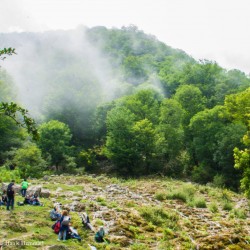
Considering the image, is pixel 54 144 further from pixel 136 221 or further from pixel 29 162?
pixel 136 221

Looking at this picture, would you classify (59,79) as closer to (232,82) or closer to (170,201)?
(232,82)

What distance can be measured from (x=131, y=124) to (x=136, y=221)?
31.5 m

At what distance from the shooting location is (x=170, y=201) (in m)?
26.0

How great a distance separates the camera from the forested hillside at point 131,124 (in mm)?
41281

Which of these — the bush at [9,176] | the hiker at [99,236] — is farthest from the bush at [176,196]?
the bush at [9,176]

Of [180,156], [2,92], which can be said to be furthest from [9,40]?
[180,156]

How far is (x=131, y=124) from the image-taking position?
4938cm

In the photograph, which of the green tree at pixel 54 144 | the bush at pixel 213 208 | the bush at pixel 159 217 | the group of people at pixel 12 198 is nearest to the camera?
the group of people at pixel 12 198

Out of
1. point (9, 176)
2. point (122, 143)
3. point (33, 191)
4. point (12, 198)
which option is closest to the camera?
point (12, 198)

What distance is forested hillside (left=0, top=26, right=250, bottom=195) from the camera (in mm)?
41281

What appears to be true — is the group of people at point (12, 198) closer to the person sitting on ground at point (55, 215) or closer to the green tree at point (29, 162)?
the person sitting on ground at point (55, 215)

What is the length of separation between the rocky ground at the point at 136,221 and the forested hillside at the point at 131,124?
462 centimetres

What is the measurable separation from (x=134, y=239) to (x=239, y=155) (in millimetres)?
A: 12722

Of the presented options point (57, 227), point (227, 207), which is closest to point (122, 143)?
point (227, 207)
